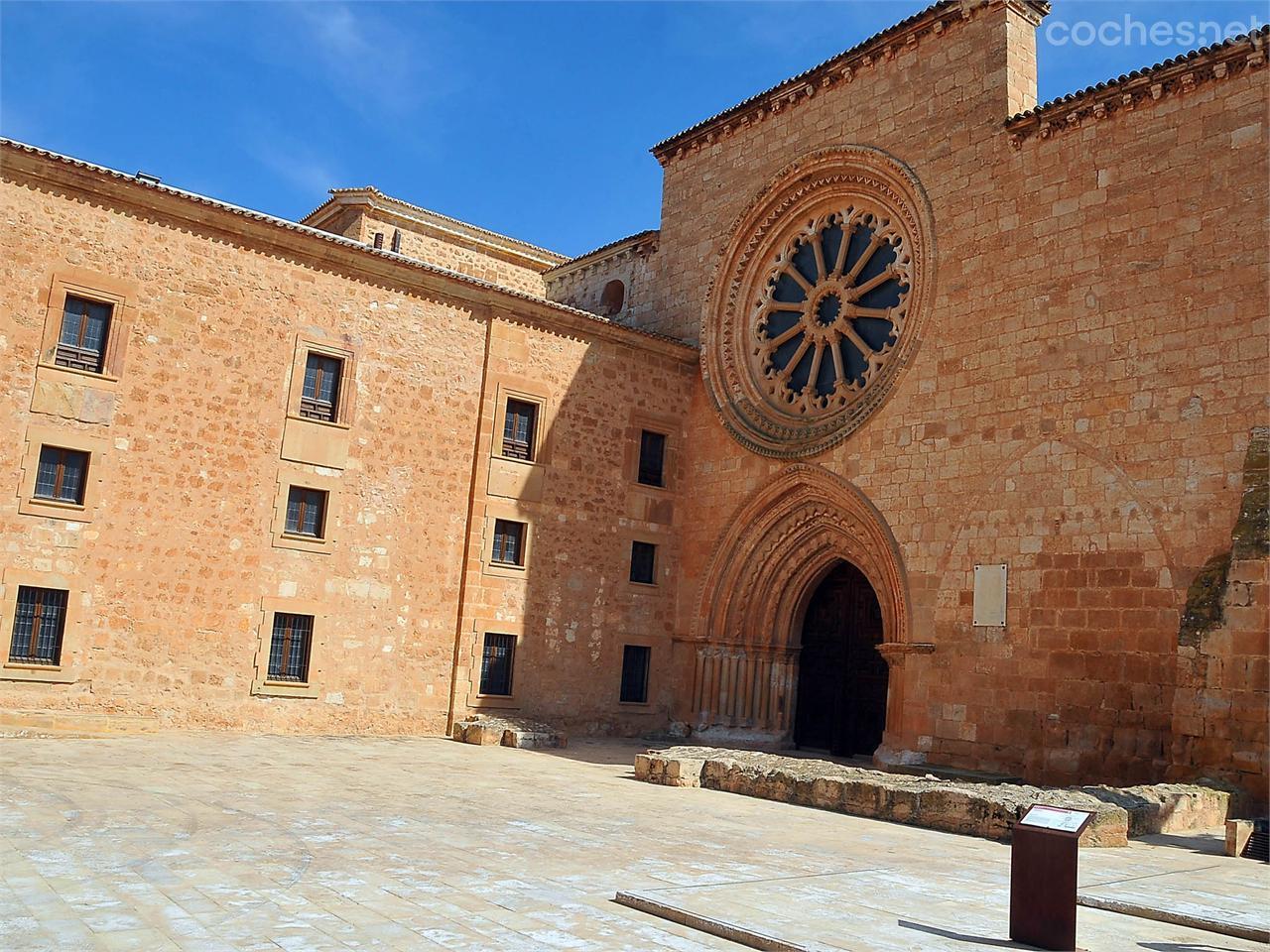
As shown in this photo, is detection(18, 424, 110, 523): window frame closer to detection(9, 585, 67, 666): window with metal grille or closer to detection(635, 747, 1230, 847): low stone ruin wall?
detection(9, 585, 67, 666): window with metal grille

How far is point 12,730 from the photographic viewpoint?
12.4 metres

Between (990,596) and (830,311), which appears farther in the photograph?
(830,311)

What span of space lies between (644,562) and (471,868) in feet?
41.4

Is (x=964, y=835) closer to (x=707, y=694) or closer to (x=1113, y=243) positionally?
(x=1113, y=243)

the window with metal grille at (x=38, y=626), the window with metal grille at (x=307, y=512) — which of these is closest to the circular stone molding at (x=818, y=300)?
the window with metal grille at (x=307, y=512)

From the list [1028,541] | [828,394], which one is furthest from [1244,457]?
[828,394]

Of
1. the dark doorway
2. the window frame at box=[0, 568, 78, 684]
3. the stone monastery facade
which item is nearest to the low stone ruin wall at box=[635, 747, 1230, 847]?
the stone monastery facade

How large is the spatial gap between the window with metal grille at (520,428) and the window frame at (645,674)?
3664mm

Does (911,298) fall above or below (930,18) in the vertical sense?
below

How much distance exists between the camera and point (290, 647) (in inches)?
590

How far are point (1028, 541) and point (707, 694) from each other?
260 inches

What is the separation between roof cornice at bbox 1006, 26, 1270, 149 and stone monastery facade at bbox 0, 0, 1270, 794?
0.04 meters

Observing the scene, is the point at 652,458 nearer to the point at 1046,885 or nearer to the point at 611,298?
the point at 611,298

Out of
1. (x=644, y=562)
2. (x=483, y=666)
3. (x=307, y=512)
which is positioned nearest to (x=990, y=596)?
(x=644, y=562)
